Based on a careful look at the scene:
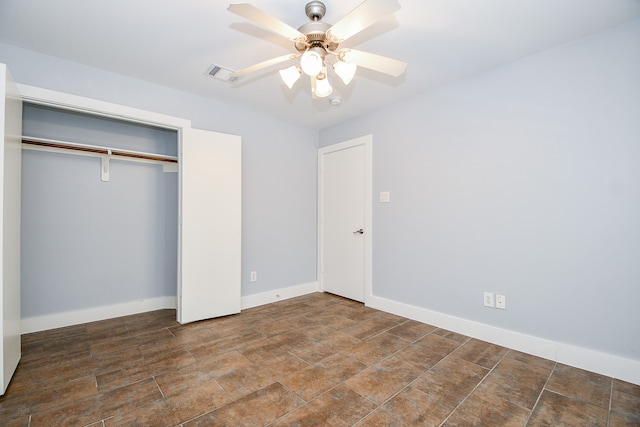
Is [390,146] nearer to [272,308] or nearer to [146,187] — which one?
[272,308]

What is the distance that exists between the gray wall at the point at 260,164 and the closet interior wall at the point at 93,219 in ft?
0.47

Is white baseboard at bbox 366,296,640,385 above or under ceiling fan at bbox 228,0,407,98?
under

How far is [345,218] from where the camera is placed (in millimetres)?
4000

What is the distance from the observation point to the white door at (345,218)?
146 inches

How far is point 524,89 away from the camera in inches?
96.1

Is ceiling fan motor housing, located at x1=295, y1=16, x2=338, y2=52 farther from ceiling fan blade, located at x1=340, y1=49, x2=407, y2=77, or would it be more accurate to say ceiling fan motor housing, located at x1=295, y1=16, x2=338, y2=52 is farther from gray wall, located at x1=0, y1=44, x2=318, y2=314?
gray wall, located at x1=0, y1=44, x2=318, y2=314

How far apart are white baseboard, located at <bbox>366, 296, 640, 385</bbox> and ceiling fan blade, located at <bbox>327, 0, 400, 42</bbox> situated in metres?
2.64

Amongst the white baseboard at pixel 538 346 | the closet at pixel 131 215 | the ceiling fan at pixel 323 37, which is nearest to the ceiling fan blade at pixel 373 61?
the ceiling fan at pixel 323 37

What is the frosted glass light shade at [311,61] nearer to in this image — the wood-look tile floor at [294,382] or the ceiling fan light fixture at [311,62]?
the ceiling fan light fixture at [311,62]

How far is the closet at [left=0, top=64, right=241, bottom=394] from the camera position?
2807 mm

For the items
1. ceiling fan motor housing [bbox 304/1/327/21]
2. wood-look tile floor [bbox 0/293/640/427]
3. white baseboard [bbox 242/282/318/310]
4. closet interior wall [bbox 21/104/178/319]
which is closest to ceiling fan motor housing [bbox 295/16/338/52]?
ceiling fan motor housing [bbox 304/1/327/21]

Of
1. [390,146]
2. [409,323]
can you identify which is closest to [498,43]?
[390,146]

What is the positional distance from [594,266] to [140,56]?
13.0ft

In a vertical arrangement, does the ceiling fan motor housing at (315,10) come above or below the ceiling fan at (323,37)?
above
